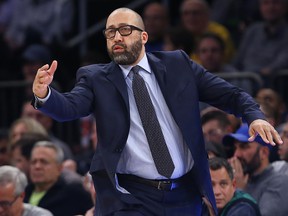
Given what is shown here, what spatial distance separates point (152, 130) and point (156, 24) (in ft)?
19.1

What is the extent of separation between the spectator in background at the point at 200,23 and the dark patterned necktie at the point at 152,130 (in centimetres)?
535

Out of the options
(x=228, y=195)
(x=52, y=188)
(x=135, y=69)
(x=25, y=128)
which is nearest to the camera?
(x=135, y=69)

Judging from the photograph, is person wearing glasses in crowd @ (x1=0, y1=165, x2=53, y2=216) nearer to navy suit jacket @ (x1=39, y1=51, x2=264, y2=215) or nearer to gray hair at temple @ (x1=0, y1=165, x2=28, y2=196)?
gray hair at temple @ (x1=0, y1=165, x2=28, y2=196)

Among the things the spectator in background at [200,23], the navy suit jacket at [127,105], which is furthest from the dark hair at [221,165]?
the spectator in background at [200,23]

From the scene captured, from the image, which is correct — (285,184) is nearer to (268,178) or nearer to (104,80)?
(268,178)

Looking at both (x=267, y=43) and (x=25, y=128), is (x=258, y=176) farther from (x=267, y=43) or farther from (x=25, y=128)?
(x=25, y=128)

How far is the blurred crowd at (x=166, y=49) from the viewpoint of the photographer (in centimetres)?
834

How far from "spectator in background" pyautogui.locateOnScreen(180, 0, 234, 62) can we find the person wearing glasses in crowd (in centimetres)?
407

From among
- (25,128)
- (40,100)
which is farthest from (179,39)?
(40,100)

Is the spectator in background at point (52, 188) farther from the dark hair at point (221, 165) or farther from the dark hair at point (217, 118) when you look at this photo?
A: the dark hair at point (221, 165)

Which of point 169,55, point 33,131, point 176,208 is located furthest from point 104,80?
point 33,131

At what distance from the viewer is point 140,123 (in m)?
6.53

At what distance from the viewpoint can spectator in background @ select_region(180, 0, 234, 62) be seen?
39.0ft

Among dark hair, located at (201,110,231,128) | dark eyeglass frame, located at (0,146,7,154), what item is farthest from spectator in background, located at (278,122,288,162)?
dark eyeglass frame, located at (0,146,7,154)
